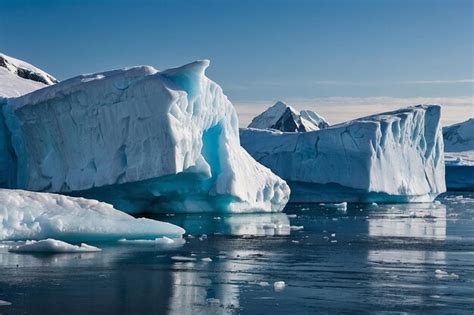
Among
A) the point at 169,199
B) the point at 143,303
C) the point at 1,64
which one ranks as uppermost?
the point at 1,64

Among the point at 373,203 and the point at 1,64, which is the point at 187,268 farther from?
the point at 1,64

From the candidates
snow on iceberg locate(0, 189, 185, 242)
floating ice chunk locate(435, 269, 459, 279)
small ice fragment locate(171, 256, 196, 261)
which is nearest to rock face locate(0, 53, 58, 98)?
snow on iceberg locate(0, 189, 185, 242)

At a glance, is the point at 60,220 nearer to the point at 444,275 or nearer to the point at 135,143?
the point at 444,275

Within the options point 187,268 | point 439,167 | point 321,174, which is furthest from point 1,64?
point 187,268

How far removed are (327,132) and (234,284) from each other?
19.6 metres

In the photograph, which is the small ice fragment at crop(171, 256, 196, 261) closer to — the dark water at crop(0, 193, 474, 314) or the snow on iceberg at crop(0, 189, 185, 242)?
the dark water at crop(0, 193, 474, 314)

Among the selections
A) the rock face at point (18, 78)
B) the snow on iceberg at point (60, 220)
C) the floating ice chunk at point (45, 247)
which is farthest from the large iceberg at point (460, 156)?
the floating ice chunk at point (45, 247)

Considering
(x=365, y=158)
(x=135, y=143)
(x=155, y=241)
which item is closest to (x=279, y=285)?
(x=155, y=241)

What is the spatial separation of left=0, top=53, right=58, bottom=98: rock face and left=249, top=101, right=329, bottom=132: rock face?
1966 centimetres

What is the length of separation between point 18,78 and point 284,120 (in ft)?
86.5

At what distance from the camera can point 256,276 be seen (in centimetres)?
1000

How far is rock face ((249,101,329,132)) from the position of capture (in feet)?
168

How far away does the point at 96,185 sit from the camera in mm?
19797

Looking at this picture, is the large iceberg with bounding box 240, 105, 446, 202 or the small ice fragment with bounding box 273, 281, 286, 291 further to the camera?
the large iceberg with bounding box 240, 105, 446, 202
